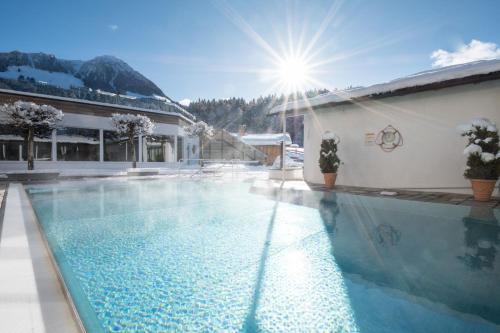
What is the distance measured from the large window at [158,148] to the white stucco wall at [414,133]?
11560mm

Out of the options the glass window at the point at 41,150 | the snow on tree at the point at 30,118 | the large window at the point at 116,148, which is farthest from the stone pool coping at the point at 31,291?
the large window at the point at 116,148

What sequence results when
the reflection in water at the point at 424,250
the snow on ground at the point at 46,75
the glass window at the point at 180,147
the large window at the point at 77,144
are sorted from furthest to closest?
the snow on ground at the point at 46,75 < the glass window at the point at 180,147 < the large window at the point at 77,144 < the reflection in water at the point at 424,250

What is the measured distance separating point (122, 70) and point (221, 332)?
6415 cm

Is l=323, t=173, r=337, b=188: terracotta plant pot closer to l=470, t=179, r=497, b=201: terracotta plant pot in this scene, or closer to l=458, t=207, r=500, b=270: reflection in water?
l=470, t=179, r=497, b=201: terracotta plant pot

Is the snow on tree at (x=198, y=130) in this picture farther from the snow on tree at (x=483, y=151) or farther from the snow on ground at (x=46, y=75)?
the snow on ground at (x=46, y=75)

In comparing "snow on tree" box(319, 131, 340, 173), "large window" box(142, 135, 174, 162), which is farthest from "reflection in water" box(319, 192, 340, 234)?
"large window" box(142, 135, 174, 162)

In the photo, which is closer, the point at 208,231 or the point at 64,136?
the point at 208,231

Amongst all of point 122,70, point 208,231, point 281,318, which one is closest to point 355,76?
point 208,231

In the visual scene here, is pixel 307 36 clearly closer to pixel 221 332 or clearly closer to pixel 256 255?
pixel 256 255

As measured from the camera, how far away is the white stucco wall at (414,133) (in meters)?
6.02

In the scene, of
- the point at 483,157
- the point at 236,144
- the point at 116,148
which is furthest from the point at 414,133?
the point at 236,144

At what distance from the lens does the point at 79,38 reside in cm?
1595

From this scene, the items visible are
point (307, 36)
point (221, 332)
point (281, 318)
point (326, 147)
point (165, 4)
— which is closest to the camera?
point (221, 332)

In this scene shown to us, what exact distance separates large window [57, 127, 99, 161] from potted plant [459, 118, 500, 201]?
15844 mm
